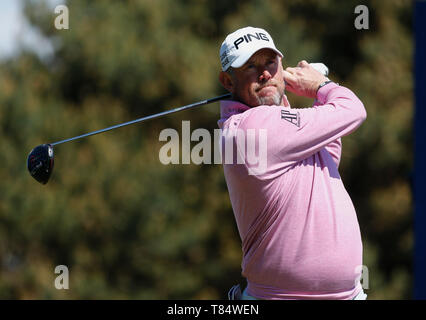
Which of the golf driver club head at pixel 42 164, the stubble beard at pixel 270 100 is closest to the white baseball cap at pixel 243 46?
the stubble beard at pixel 270 100

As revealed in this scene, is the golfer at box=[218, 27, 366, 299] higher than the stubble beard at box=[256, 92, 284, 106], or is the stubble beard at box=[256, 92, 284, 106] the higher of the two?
the stubble beard at box=[256, 92, 284, 106]

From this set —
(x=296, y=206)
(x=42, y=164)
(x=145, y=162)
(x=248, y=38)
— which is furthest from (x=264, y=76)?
(x=145, y=162)

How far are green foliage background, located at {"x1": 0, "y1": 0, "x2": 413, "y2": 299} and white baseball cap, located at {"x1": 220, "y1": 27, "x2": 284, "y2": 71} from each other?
802cm

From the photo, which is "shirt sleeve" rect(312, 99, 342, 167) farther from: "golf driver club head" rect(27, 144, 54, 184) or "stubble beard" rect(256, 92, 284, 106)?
"golf driver club head" rect(27, 144, 54, 184)

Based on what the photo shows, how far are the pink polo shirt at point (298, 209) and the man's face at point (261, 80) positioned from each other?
8 cm

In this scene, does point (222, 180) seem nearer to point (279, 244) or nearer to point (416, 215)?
point (416, 215)

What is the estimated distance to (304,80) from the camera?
84.0 inches

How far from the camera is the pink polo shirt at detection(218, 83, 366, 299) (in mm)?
1912

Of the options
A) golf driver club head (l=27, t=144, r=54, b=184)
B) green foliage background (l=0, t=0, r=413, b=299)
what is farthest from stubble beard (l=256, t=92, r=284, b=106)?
green foliage background (l=0, t=0, r=413, b=299)

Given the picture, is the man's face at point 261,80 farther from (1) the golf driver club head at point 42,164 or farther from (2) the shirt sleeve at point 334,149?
(1) the golf driver club head at point 42,164

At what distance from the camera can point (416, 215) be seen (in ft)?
12.1

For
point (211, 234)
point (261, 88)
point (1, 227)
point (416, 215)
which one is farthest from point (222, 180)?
point (261, 88)

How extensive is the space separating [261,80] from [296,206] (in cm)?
38

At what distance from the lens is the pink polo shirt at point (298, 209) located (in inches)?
75.3
